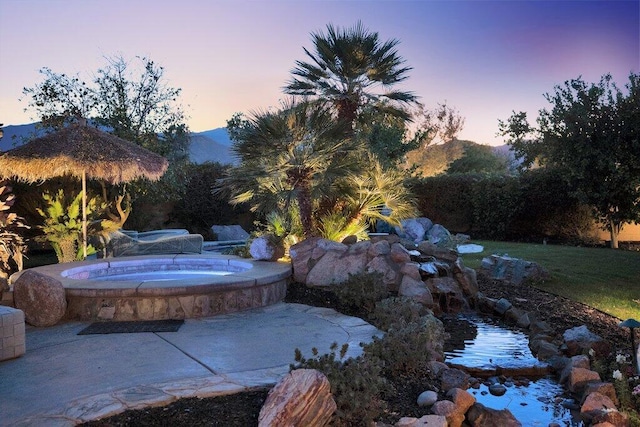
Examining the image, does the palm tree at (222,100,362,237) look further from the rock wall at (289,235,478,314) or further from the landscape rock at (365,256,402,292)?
the landscape rock at (365,256,402,292)

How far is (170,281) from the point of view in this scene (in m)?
6.06

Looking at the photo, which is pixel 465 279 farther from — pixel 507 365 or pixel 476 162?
pixel 476 162

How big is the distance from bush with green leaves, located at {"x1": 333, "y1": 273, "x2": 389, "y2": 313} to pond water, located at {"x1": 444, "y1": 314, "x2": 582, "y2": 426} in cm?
99

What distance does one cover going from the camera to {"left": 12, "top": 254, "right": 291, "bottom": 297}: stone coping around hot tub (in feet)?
18.6

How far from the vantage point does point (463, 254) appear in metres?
12.7

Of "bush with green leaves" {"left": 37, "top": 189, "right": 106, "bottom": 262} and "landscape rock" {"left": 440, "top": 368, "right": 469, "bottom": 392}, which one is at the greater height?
"bush with green leaves" {"left": 37, "top": 189, "right": 106, "bottom": 262}

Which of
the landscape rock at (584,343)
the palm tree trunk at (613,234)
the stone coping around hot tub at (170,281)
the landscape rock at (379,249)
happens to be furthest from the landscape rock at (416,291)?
the palm tree trunk at (613,234)

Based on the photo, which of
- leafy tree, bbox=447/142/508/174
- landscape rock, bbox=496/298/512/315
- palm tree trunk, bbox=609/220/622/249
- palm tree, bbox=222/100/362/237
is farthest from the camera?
leafy tree, bbox=447/142/508/174

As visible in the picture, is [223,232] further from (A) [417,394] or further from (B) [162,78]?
(A) [417,394]

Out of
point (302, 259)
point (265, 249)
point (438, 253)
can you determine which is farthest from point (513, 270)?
point (265, 249)

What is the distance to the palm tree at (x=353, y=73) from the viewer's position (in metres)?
11.2

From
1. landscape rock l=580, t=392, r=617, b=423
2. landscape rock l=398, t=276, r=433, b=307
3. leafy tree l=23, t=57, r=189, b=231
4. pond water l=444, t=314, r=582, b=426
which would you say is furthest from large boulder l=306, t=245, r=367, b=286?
leafy tree l=23, t=57, r=189, b=231

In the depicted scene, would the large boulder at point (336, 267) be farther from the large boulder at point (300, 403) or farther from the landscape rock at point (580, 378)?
the large boulder at point (300, 403)

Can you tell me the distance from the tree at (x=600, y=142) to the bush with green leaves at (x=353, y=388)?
11918 mm
